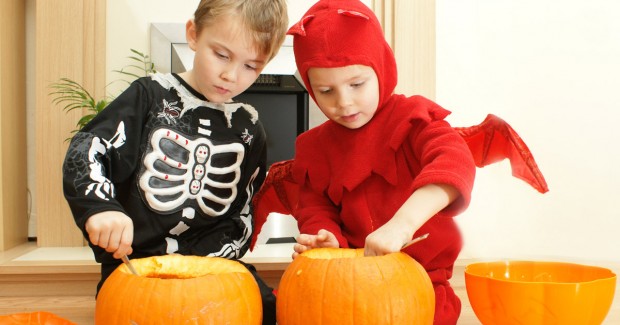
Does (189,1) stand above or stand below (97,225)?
above

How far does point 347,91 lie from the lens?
105cm

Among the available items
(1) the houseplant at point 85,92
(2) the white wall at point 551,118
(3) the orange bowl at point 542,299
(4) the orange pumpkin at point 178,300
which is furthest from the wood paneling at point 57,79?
(3) the orange bowl at point 542,299

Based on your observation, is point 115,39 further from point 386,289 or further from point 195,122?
point 386,289

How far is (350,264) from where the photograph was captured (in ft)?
2.62

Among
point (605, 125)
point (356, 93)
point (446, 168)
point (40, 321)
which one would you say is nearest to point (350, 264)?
point (446, 168)

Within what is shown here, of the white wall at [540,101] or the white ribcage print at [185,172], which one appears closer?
the white ribcage print at [185,172]

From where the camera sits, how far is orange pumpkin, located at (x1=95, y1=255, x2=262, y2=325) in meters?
0.77

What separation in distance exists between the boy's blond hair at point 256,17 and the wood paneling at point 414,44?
2.95 feet

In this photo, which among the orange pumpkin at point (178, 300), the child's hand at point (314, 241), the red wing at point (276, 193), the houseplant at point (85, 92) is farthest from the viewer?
the houseplant at point (85, 92)

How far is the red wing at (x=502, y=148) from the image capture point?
46.3 inches

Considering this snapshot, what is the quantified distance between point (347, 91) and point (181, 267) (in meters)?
0.45

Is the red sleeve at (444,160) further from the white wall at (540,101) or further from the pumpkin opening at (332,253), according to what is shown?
the white wall at (540,101)

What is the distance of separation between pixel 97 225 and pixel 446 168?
1.91ft

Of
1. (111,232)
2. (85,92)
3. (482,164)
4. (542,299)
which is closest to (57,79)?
(85,92)
